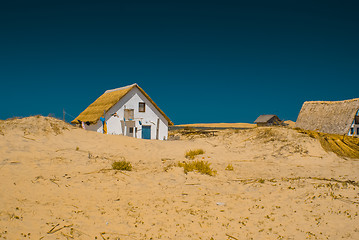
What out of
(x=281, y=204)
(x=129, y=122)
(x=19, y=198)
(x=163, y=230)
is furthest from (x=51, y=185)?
(x=129, y=122)

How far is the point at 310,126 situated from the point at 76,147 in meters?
23.8

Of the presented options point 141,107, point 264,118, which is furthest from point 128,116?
point 264,118

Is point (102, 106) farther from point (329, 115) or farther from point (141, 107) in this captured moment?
point (329, 115)

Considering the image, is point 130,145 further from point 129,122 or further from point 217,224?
point 129,122

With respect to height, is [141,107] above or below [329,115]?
above

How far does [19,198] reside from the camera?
5.89m

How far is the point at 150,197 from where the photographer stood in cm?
679

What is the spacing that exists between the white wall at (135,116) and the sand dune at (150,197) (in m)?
13.2

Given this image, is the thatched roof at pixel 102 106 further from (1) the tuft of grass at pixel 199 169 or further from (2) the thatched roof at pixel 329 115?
(1) the tuft of grass at pixel 199 169

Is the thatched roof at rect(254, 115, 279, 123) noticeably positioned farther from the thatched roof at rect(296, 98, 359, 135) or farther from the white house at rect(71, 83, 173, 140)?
the white house at rect(71, 83, 173, 140)

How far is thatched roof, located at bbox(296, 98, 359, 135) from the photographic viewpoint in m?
24.3

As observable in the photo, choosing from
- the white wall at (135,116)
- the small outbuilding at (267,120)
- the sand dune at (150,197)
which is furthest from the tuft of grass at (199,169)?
the small outbuilding at (267,120)

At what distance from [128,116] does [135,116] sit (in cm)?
70

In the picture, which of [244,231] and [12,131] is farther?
[12,131]
